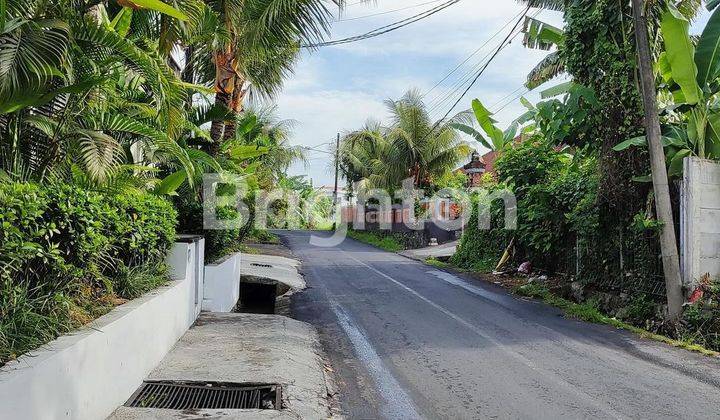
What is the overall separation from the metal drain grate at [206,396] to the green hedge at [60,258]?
0.94 meters

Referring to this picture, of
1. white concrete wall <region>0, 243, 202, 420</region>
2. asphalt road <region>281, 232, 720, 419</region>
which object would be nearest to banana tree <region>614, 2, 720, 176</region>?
asphalt road <region>281, 232, 720, 419</region>

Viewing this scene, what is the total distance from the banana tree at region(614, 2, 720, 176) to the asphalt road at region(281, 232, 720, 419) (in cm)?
333

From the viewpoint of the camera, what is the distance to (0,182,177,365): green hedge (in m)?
3.84

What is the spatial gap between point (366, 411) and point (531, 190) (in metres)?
10.8

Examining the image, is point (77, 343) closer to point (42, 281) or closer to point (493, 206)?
point (42, 281)

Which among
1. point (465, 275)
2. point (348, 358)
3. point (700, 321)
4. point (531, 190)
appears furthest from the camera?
point (465, 275)

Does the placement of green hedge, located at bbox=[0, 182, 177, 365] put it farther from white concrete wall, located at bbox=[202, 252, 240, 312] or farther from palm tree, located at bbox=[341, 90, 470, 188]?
palm tree, located at bbox=[341, 90, 470, 188]

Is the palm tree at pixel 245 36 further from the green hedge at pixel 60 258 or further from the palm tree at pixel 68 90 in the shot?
the green hedge at pixel 60 258

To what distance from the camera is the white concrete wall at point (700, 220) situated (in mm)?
9422

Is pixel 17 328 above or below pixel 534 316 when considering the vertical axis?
above

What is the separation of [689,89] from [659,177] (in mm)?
1461

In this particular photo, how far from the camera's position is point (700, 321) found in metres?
8.80

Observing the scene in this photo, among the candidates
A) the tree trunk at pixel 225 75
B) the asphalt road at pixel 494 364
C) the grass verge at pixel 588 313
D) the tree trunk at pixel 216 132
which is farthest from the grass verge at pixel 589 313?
the tree trunk at pixel 225 75

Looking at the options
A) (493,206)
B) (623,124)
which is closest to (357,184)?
(493,206)
